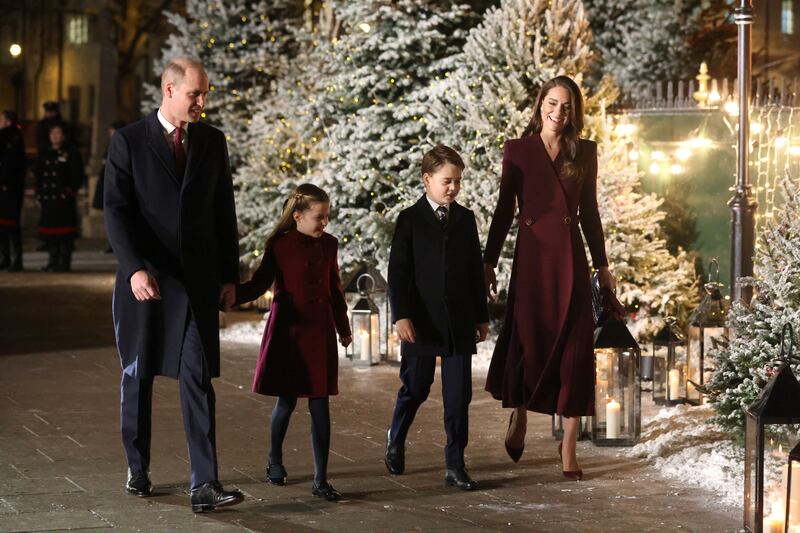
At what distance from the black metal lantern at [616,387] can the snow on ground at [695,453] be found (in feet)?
0.50

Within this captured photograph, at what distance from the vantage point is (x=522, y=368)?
8273 mm

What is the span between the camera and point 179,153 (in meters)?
7.43

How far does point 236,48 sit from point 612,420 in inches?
424

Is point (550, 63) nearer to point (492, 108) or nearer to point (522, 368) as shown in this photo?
point (492, 108)

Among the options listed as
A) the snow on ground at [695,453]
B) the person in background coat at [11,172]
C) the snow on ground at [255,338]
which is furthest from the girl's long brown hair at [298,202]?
the person in background coat at [11,172]

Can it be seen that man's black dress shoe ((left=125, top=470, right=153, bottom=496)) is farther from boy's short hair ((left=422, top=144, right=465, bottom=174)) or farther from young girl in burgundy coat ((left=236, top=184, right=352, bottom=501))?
boy's short hair ((left=422, top=144, right=465, bottom=174))

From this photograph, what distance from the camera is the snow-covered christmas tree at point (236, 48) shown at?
18.4 metres

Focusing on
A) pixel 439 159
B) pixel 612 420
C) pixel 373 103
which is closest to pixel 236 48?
pixel 373 103

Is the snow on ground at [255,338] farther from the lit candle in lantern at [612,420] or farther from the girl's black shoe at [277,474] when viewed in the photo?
the girl's black shoe at [277,474]

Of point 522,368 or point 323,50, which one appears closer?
point 522,368

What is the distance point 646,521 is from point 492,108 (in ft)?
22.6

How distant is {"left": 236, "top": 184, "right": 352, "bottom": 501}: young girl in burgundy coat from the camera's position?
7.88m

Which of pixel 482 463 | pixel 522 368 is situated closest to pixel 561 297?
pixel 522 368

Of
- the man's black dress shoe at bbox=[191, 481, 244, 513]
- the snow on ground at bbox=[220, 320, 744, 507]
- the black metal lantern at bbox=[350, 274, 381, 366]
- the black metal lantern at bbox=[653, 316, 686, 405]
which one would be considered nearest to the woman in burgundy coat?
the snow on ground at bbox=[220, 320, 744, 507]
